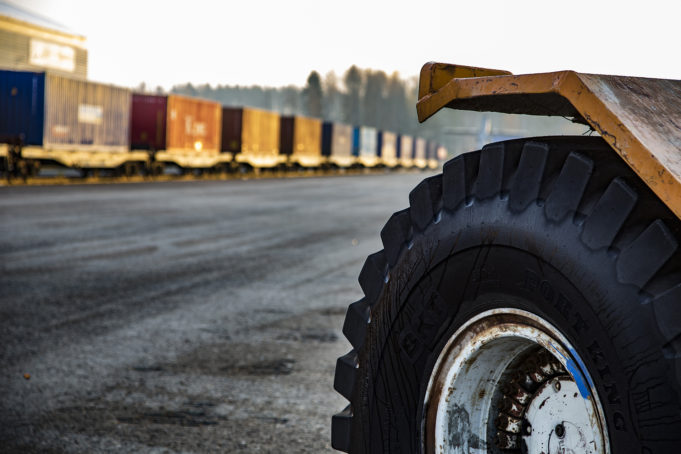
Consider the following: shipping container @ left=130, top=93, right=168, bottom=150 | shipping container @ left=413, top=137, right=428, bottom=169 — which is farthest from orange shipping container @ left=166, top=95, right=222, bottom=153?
shipping container @ left=413, top=137, right=428, bottom=169

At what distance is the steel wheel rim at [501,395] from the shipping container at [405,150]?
80.3 meters

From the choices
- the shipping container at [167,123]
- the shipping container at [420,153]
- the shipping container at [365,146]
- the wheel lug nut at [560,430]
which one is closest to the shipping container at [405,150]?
the shipping container at [420,153]

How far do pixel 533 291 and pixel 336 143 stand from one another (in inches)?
2262

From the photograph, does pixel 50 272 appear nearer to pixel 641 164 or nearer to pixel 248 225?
pixel 248 225

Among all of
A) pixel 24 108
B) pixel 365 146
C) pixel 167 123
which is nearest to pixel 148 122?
pixel 167 123

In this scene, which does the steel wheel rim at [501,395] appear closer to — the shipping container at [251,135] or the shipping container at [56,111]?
the shipping container at [56,111]

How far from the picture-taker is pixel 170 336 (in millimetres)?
5742

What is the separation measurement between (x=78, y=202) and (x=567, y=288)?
17.9m

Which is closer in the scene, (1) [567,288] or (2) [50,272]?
(1) [567,288]

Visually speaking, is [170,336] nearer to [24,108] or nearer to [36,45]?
[24,108]

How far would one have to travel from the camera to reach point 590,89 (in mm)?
1810

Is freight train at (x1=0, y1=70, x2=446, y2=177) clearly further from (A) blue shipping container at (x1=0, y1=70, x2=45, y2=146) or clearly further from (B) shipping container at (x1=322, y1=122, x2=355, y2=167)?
(B) shipping container at (x1=322, y1=122, x2=355, y2=167)

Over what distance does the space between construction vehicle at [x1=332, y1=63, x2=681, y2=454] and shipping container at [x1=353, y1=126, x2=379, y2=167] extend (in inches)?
2521

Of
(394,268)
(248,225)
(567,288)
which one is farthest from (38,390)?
(248,225)
